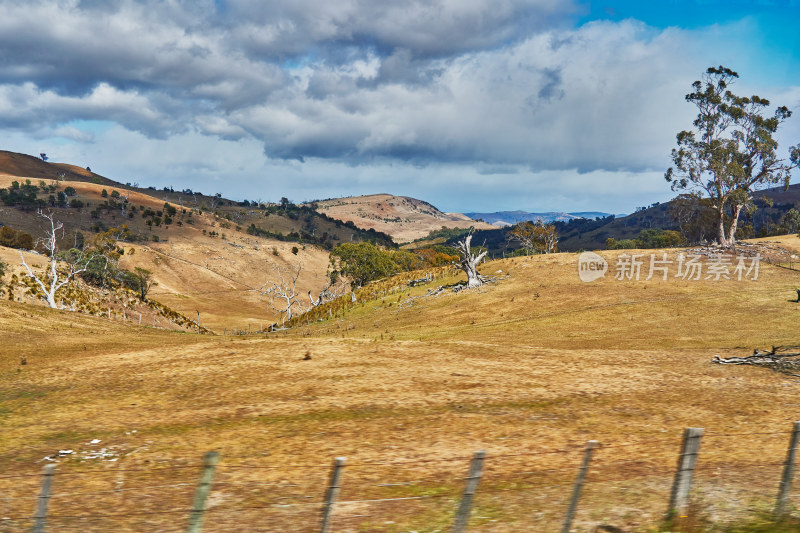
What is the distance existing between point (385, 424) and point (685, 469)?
32.0 feet

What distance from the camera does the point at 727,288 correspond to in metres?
52.8

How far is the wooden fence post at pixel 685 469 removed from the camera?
25.7 ft

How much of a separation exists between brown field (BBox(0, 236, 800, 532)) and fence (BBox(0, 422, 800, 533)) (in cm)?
6

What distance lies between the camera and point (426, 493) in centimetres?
1108

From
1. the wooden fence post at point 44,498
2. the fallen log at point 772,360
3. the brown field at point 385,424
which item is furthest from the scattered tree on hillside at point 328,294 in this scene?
the wooden fence post at point 44,498

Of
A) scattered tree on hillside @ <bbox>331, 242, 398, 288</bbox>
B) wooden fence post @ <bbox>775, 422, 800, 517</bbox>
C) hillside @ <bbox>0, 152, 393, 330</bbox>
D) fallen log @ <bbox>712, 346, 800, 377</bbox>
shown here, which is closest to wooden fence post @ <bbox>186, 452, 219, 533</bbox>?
wooden fence post @ <bbox>775, 422, 800, 517</bbox>

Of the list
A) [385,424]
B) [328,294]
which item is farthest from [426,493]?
[328,294]

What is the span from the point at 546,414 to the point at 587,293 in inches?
1550

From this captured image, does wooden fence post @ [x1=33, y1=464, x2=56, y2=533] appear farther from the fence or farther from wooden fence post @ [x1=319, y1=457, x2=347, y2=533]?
wooden fence post @ [x1=319, y1=457, x2=347, y2=533]

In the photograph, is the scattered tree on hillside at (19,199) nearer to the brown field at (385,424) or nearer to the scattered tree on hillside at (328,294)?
the scattered tree on hillside at (328,294)

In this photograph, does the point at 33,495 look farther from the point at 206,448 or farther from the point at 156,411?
the point at 156,411

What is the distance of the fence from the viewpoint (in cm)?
888

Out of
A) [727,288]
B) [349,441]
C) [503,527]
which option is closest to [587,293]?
[727,288]

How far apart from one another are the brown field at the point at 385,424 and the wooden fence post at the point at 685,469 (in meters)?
0.63
